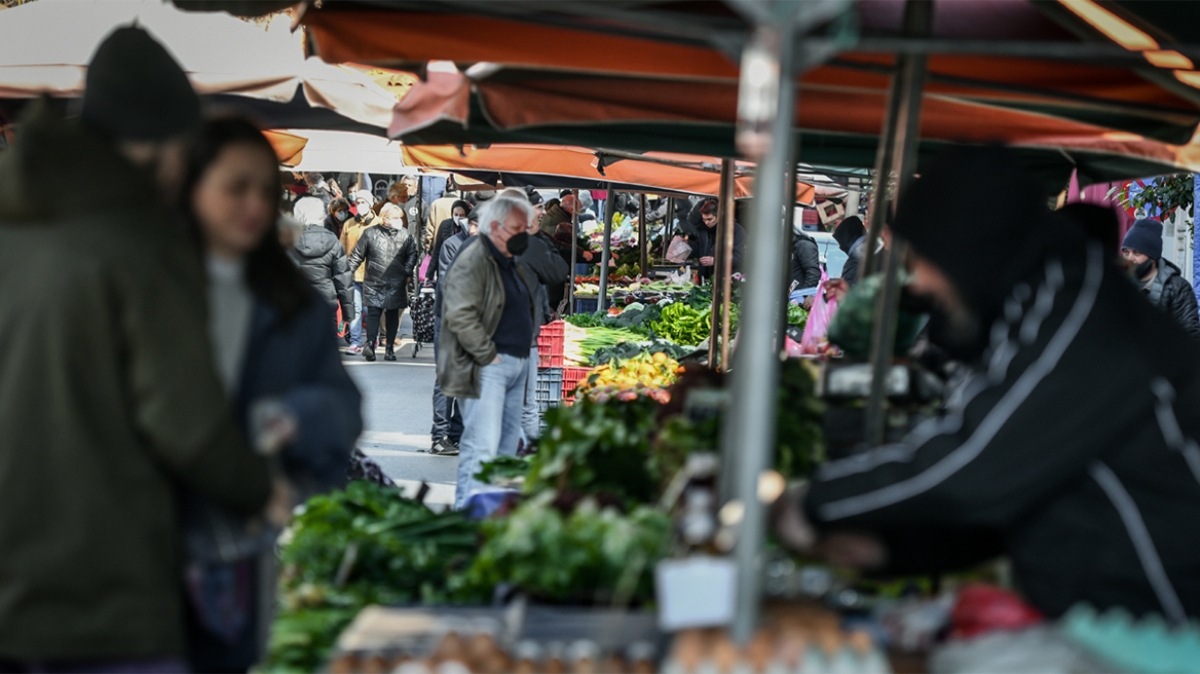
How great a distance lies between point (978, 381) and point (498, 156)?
28.9 feet

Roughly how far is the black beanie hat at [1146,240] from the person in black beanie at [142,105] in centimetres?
933

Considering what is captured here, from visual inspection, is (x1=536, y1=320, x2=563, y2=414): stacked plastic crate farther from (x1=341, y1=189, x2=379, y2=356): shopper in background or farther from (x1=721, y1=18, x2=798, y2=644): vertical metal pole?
(x1=341, y1=189, x2=379, y2=356): shopper in background

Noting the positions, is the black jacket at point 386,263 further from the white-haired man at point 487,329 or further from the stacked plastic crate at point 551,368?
the white-haired man at point 487,329

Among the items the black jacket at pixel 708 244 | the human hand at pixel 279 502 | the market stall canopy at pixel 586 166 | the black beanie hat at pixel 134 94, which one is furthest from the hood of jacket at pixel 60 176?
the black jacket at pixel 708 244

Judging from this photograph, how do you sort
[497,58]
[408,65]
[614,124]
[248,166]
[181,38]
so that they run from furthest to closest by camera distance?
[181,38]
[614,124]
[408,65]
[497,58]
[248,166]

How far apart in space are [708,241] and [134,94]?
50.4ft

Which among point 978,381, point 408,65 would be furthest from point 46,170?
point 408,65

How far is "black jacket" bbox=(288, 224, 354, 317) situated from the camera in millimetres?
15250

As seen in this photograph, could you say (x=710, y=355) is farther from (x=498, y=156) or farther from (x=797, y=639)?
(x=797, y=639)

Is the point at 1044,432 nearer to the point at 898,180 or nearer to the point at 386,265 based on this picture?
the point at 898,180

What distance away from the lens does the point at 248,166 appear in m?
2.67

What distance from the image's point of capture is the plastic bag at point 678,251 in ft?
58.8

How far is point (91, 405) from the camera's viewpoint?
2.31 meters

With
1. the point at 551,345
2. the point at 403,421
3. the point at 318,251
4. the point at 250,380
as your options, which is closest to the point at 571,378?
the point at 551,345
